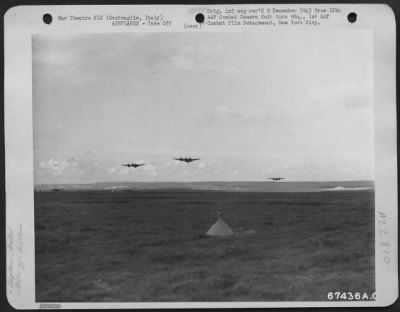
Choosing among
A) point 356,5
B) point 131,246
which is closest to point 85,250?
point 131,246

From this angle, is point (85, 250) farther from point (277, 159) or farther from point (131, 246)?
point (277, 159)

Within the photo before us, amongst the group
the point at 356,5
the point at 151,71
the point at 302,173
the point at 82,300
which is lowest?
the point at 82,300

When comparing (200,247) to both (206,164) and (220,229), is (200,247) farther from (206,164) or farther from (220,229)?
(206,164)

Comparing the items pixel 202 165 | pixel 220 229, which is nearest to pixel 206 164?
pixel 202 165
